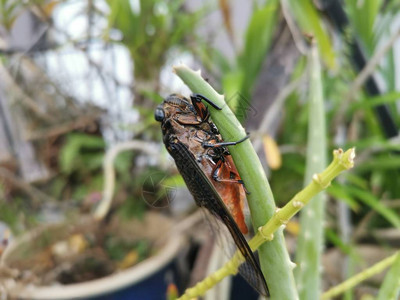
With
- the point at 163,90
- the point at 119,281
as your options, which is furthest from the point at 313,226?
the point at 163,90

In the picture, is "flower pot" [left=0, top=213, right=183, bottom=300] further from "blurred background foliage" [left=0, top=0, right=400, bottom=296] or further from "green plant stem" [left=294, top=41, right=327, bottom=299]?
"green plant stem" [left=294, top=41, right=327, bottom=299]

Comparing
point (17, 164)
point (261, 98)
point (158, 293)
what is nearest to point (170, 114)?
point (261, 98)

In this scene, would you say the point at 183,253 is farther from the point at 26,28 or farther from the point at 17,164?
the point at 26,28

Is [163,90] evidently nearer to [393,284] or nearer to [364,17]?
[364,17]

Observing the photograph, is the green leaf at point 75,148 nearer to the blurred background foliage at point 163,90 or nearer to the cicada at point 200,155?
the blurred background foliage at point 163,90

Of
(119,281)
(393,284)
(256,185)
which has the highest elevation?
(256,185)

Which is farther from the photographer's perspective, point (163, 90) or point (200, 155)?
point (163, 90)
